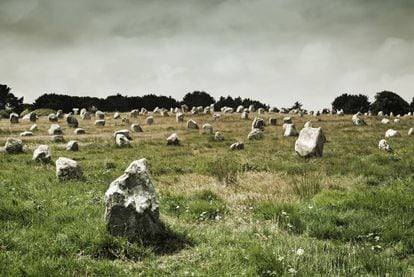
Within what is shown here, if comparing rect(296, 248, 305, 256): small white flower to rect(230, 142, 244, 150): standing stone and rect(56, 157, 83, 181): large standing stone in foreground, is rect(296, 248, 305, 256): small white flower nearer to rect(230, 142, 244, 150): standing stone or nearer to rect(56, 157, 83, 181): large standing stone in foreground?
rect(56, 157, 83, 181): large standing stone in foreground

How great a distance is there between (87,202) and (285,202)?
4.80 meters

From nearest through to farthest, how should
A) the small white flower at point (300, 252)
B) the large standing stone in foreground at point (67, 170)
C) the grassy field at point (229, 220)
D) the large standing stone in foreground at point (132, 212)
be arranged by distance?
the grassy field at point (229, 220)
the small white flower at point (300, 252)
the large standing stone in foreground at point (132, 212)
the large standing stone in foreground at point (67, 170)

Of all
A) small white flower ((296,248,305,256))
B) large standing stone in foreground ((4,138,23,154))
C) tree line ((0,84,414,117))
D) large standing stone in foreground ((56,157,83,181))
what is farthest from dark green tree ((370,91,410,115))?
small white flower ((296,248,305,256))

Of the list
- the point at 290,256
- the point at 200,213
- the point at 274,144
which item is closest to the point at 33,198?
the point at 200,213

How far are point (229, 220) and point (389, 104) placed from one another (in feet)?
255

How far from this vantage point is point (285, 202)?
11.6 meters

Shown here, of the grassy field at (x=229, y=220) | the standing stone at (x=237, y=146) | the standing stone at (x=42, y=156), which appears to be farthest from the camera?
the standing stone at (x=237, y=146)

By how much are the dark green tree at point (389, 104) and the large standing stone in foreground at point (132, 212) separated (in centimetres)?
7783

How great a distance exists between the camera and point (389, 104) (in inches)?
3228

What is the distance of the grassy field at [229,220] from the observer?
26.2ft

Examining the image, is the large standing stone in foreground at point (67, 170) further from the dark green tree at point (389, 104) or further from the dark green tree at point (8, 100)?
the dark green tree at point (389, 104)

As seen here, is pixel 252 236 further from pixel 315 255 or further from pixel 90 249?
pixel 90 249

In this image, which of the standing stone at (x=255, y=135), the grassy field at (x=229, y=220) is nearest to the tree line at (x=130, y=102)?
the standing stone at (x=255, y=135)

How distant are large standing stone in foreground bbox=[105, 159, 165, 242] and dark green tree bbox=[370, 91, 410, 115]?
7783cm
